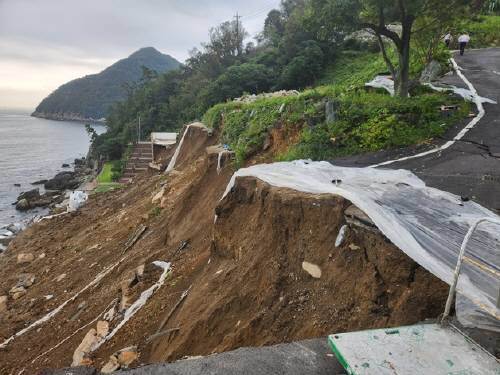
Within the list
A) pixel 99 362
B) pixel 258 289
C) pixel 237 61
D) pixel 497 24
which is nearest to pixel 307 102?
pixel 258 289

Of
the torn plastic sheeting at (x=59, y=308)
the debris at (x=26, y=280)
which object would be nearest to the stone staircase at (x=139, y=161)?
the debris at (x=26, y=280)

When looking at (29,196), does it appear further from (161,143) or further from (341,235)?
(341,235)

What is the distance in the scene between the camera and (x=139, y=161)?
31.2 m

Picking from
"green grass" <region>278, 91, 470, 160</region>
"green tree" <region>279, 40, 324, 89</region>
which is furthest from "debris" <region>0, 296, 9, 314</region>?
"green tree" <region>279, 40, 324, 89</region>

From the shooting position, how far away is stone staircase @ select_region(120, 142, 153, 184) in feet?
99.4

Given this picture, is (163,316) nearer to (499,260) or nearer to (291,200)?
(291,200)

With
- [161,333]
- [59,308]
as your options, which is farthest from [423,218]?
[59,308]

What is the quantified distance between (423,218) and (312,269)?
1554 millimetres

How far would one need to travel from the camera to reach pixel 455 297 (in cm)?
318

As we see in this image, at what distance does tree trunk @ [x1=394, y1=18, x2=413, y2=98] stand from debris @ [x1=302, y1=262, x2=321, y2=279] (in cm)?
726

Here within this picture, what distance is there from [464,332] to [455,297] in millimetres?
283

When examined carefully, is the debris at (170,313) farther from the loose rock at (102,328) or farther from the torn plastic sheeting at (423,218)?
the torn plastic sheeting at (423,218)

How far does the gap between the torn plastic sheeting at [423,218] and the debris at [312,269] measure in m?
1.00

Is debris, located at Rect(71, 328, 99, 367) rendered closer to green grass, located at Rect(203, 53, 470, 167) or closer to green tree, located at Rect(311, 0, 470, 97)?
green grass, located at Rect(203, 53, 470, 167)
